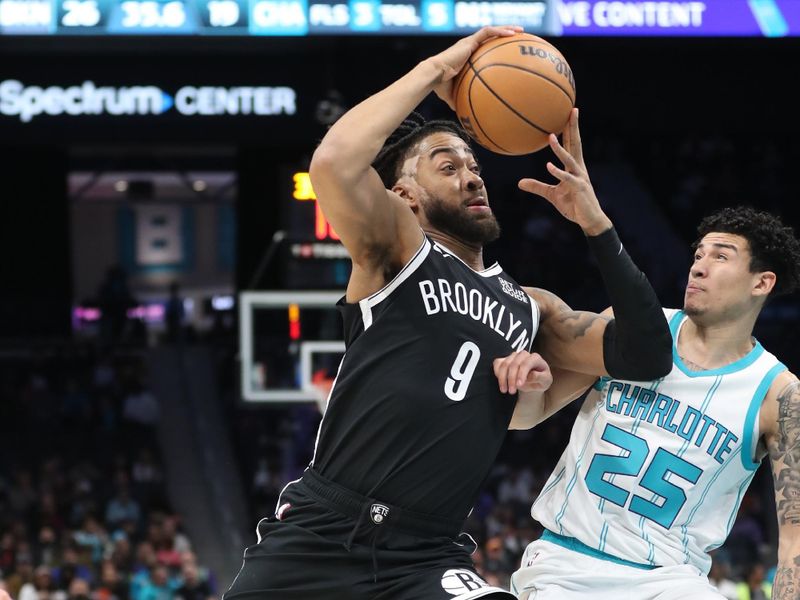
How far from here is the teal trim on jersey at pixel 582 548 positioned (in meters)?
4.04

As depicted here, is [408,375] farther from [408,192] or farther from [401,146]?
[401,146]

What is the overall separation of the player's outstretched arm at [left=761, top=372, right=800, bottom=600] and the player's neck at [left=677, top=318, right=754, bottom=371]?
0.53ft

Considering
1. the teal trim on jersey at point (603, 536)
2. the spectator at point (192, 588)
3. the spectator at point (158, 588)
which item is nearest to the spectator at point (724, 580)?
the spectator at point (192, 588)

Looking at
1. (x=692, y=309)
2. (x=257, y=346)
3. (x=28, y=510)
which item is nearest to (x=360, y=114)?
(x=692, y=309)

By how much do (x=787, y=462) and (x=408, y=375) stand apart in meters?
1.28

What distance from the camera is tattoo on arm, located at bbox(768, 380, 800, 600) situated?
13.1 ft

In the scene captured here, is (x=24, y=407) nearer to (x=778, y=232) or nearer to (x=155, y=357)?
(x=155, y=357)

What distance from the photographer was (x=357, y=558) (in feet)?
11.8

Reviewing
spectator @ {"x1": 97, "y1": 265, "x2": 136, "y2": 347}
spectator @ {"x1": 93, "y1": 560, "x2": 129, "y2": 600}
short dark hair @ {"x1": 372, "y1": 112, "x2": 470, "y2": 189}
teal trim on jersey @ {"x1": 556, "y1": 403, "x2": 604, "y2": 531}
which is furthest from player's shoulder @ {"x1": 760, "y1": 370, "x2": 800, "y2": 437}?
spectator @ {"x1": 97, "y1": 265, "x2": 136, "y2": 347}

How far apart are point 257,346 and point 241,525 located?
4857 millimetres

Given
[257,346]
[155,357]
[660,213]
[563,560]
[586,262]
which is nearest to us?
[563,560]

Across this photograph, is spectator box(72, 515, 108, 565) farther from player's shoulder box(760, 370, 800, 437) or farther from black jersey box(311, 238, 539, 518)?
player's shoulder box(760, 370, 800, 437)

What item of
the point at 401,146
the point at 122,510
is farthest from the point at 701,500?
the point at 122,510

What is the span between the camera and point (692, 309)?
4152mm
